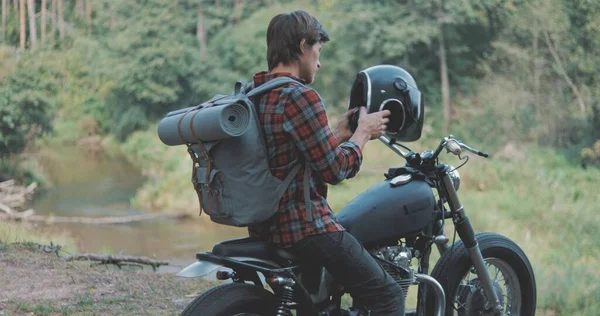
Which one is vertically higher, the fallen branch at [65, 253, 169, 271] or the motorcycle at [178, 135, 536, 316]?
the fallen branch at [65, 253, 169, 271]

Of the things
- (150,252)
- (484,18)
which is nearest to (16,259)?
(150,252)

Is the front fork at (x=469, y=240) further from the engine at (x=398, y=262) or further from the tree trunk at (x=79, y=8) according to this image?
the tree trunk at (x=79, y=8)

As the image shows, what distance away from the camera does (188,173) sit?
23969 millimetres

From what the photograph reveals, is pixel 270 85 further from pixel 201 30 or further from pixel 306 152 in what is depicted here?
pixel 201 30

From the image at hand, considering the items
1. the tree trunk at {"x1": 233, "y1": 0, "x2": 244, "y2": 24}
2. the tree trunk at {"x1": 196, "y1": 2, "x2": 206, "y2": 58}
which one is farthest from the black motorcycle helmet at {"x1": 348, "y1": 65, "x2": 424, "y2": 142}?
the tree trunk at {"x1": 233, "y1": 0, "x2": 244, "y2": 24}

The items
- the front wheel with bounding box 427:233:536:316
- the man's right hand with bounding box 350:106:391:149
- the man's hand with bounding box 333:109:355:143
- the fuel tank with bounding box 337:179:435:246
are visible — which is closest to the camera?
the man's right hand with bounding box 350:106:391:149

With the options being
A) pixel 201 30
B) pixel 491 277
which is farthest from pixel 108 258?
pixel 201 30

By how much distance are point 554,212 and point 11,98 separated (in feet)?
42.2

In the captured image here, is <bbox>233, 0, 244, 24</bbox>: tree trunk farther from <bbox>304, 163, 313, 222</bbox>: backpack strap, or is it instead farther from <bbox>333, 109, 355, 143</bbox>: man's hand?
<bbox>304, 163, 313, 222</bbox>: backpack strap

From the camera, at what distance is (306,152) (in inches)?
116

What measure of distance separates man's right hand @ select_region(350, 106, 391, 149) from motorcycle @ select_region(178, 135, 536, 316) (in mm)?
318

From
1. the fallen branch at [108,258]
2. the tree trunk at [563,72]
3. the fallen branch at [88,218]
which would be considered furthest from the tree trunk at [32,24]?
the fallen branch at [108,258]

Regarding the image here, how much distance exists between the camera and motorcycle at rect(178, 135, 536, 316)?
3.03 meters

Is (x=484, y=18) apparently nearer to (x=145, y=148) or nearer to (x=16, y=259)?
(x=145, y=148)
